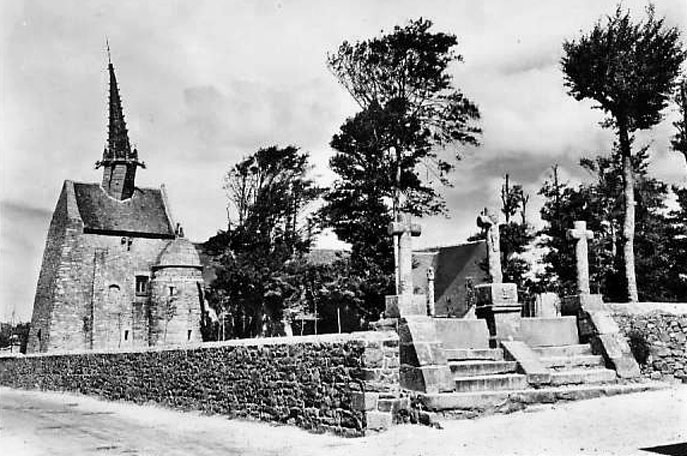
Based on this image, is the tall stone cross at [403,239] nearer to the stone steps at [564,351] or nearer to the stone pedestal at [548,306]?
the stone steps at [564,351]

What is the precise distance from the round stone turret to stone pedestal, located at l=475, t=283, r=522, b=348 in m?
34.3

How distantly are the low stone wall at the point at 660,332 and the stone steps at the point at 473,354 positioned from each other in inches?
126

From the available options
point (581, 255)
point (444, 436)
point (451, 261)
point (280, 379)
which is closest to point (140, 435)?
point (280, 379)

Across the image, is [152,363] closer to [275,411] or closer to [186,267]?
[275,411]

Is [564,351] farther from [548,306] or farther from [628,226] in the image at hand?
[628,226]

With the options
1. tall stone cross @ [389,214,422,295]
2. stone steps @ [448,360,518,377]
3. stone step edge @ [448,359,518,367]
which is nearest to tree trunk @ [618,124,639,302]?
stone step edge @ [448,359,518,367]

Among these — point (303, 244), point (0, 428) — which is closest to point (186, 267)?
point (303, 244)

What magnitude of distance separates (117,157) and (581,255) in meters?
44.5

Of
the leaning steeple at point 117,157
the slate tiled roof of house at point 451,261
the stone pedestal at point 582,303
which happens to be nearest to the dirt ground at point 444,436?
the stone pedestal at point 582,303

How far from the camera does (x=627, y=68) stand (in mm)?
22422

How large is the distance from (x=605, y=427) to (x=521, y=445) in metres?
1.43

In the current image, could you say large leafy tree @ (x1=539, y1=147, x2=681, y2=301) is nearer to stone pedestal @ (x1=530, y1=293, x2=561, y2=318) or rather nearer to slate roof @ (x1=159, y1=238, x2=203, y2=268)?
stone pedestal @ (x1=530, y1=293, x2=561, y2=318)

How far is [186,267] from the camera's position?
48594 mm

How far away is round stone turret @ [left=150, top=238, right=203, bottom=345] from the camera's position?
46.8 m
